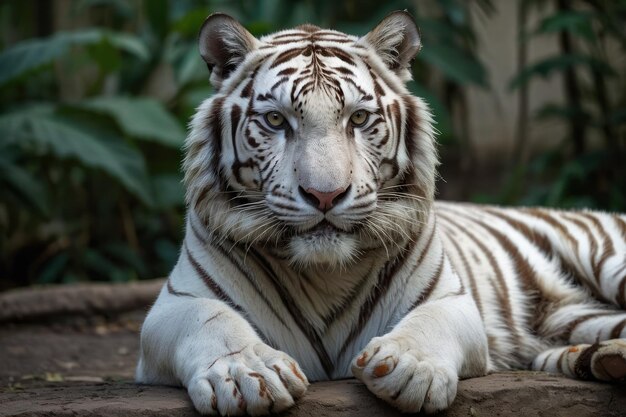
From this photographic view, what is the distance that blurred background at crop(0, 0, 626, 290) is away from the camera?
5.86 meters

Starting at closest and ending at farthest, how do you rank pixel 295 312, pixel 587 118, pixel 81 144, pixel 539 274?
pixel 295 312, pixel 539 274, pixel 81 144, pixel 587 118

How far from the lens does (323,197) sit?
7.45 feet

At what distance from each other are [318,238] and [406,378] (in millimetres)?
449

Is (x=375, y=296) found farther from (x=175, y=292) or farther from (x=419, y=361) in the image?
(x=175, y=292)

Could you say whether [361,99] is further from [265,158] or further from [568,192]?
[568,192]

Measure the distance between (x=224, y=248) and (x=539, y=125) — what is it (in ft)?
22.6

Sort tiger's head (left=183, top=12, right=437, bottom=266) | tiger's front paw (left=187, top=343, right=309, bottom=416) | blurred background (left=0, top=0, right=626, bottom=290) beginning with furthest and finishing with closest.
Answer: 1. blurred background (left=0, top=0, right=626, bottom=290)
2. tiger's head (left=183, top=12, right=437, bottom=266)
3. tiger's front paw (left=187, top=343, right=309, bottom=416)

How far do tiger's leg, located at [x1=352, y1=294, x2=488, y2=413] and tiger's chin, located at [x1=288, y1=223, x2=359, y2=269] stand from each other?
250 millimetres

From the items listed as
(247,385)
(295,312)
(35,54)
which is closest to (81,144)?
(35,54)

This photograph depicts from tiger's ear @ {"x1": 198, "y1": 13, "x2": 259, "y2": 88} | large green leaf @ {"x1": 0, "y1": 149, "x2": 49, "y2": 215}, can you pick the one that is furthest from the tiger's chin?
large green leaf @ {"x1": 0, "y1": 149, "x2": 49, "y2": 215}

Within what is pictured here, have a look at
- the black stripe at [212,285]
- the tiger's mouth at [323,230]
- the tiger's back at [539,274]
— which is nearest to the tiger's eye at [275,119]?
the tiger's mouth at [323,230]

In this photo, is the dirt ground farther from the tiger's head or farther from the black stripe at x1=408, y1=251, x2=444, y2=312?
the tiger's head

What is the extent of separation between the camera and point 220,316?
7.84ft

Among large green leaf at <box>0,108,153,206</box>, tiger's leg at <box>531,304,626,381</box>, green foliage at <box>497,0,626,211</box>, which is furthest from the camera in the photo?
green foliage at <box>497,0,626,211</box>
